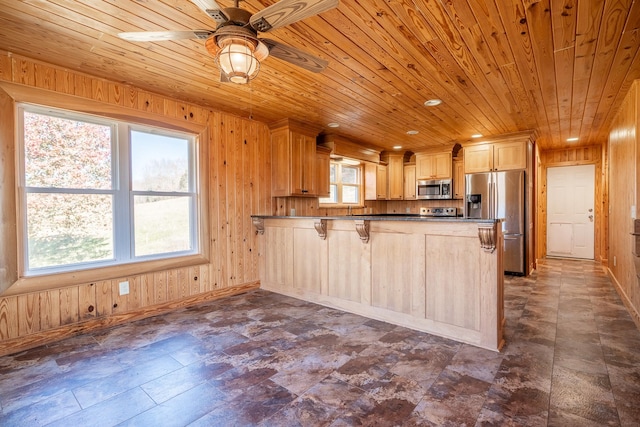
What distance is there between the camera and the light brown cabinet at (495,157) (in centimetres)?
516

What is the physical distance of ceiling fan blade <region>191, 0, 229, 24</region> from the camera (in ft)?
4.78

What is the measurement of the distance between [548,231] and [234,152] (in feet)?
23.2

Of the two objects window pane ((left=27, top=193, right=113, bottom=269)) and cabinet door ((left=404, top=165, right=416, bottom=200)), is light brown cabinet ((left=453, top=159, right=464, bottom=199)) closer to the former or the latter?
cabinet door ((left=404, top=165, right=416, bottom=200))

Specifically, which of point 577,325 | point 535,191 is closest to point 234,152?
point 577,325

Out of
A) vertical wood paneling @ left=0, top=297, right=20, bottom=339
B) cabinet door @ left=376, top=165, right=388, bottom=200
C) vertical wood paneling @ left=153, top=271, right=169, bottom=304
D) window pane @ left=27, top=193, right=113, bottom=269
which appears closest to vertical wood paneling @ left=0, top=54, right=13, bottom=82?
window pane @ left=27, top=193, right=113, bottom=269

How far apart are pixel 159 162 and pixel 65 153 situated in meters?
0.86

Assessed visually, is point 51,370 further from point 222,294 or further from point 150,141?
point 150,141

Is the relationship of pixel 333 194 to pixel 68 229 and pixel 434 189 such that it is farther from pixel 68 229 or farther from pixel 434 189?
pixel 68 229

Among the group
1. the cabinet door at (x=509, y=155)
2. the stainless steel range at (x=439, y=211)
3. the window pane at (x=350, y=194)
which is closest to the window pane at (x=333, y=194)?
the window pane at (x=350, y=194)

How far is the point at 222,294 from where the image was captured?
408cm

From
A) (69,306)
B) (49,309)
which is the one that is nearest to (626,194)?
(69,306)

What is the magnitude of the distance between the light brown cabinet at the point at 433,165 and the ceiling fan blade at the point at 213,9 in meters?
5.54

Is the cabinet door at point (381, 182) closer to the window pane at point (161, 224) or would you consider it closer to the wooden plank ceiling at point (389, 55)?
the wooden plank ceiling at point (389, 55)

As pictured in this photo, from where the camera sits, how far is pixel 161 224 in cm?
359
